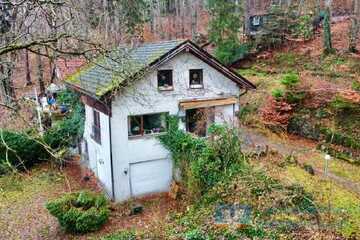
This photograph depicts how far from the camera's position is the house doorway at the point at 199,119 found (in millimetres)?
21391

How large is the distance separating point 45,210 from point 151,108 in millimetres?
7208

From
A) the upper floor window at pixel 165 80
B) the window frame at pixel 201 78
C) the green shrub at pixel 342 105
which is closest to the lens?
the upper floor window at pixel 165 80

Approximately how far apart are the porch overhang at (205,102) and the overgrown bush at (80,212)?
6.41 m

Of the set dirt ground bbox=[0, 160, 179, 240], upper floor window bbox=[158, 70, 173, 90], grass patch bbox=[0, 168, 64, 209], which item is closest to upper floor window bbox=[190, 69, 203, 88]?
upper floor window bbox=[158, 70, 173, 90]

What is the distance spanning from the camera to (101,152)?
68.5 ft

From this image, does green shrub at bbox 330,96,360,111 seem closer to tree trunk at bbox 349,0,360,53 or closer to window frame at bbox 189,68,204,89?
tree trunk at bbox 349,0,360,53

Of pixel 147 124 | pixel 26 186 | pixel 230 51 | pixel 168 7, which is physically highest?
pixel 168 7

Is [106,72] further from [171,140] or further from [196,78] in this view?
[196,78]

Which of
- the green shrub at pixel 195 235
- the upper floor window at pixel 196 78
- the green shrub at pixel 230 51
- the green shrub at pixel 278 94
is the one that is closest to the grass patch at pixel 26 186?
the upper floor window at pixel 196 78

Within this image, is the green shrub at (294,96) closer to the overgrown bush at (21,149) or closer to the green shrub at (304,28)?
the green shrub at (304,28)

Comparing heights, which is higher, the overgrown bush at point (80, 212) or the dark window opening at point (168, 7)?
the dark window opening at point (168, 7)

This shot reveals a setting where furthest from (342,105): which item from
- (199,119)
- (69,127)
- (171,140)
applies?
(69,127)

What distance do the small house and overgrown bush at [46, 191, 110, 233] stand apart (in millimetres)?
2396

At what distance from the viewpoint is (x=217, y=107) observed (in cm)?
2172
